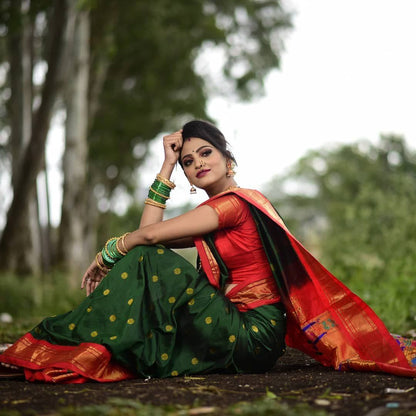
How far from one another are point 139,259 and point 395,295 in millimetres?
4065

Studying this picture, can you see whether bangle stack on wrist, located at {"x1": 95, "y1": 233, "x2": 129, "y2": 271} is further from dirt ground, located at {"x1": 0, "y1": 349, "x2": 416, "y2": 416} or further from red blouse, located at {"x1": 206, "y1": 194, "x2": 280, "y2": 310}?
dirt ground, located at {"x1": 0, "y1": 349, "x2": 416, "y2": 416}

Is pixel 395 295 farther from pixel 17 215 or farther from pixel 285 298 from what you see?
pixel 17 215

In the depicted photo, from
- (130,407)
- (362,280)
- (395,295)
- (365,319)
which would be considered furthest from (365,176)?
(130,407)

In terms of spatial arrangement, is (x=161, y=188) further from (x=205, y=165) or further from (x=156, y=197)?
(x=205, y=165)

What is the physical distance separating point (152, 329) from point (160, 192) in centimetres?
82

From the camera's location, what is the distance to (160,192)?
3361mm

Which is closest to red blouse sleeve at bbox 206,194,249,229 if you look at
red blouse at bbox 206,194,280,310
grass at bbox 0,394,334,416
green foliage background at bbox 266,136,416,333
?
red blouse at bbox 206,194,280,310

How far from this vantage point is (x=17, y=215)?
28.4ft

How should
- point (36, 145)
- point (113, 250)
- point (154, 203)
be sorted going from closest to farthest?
point (113, 250) → point (154, 203) → point (36, 145)

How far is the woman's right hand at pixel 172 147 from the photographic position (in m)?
3.45

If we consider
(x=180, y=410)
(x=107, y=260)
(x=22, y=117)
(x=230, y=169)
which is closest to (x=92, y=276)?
(x=107, y=260)

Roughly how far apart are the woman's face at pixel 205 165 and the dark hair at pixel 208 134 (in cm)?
2

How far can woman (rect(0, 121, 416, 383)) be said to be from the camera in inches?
113

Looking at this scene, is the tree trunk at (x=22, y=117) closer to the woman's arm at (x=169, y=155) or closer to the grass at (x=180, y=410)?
the woman's arm at (x=169, y=155)
